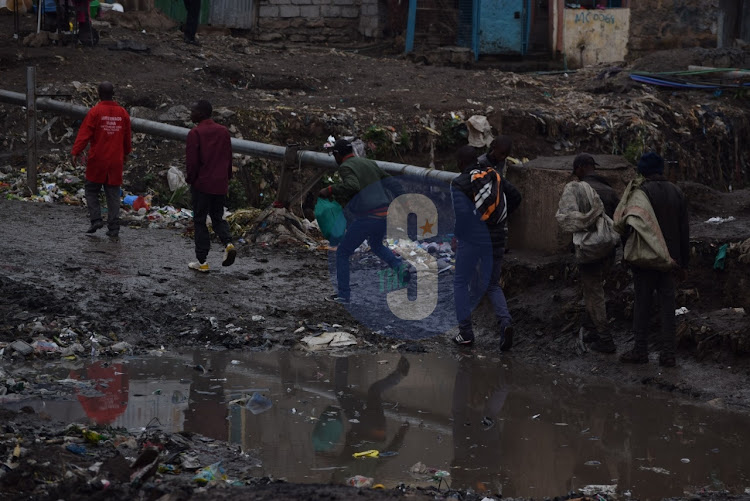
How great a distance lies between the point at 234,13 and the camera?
→ 67.2ft

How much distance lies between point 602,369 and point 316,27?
15.1 metres

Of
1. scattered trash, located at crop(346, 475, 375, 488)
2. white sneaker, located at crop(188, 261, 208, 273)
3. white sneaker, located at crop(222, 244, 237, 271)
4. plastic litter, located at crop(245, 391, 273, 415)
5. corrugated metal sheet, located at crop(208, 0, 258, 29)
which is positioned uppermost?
corrugated metal sheet, located at crop(208, 0, 258, 29)

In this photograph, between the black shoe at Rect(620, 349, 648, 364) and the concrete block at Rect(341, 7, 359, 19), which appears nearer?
the black shoe at Rect(620, 349, 648, 364)

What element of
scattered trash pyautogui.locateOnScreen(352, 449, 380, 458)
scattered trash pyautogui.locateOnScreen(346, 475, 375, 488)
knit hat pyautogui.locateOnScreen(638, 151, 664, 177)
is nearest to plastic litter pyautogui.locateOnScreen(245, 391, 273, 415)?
scattered trash pyautogui.locateOnScreen(352, 449, 380, 458)

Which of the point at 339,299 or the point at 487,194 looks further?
the point at 339,299

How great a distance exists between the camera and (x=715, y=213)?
29.0ft

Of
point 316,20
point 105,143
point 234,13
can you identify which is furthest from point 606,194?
point 234,13

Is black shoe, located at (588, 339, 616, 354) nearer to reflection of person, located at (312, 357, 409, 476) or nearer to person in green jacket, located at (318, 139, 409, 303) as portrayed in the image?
reflection of person, located at (312, 357, 409, 476)

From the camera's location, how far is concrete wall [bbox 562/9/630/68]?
2048cm

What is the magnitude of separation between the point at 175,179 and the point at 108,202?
2686 millimetres

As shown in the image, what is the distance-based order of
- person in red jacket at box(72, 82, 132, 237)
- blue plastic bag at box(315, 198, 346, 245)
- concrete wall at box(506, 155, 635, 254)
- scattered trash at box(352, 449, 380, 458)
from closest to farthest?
scattered trash at box(352, 449, 380, 458) < concrete wall at box(506, 155, 635, 254) < blue plastic bag at box(315, 198, 346, 245) < person in red jacket at box(72, 82, 132, 237)

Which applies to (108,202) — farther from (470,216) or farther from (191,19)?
(191,19)

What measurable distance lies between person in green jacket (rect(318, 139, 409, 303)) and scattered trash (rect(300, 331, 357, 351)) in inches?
37.0

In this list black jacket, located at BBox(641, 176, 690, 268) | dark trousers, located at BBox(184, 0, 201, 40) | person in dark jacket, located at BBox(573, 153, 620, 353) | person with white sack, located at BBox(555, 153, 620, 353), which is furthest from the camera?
dark trousers, located at BBox(184, 0, 201, 40)
